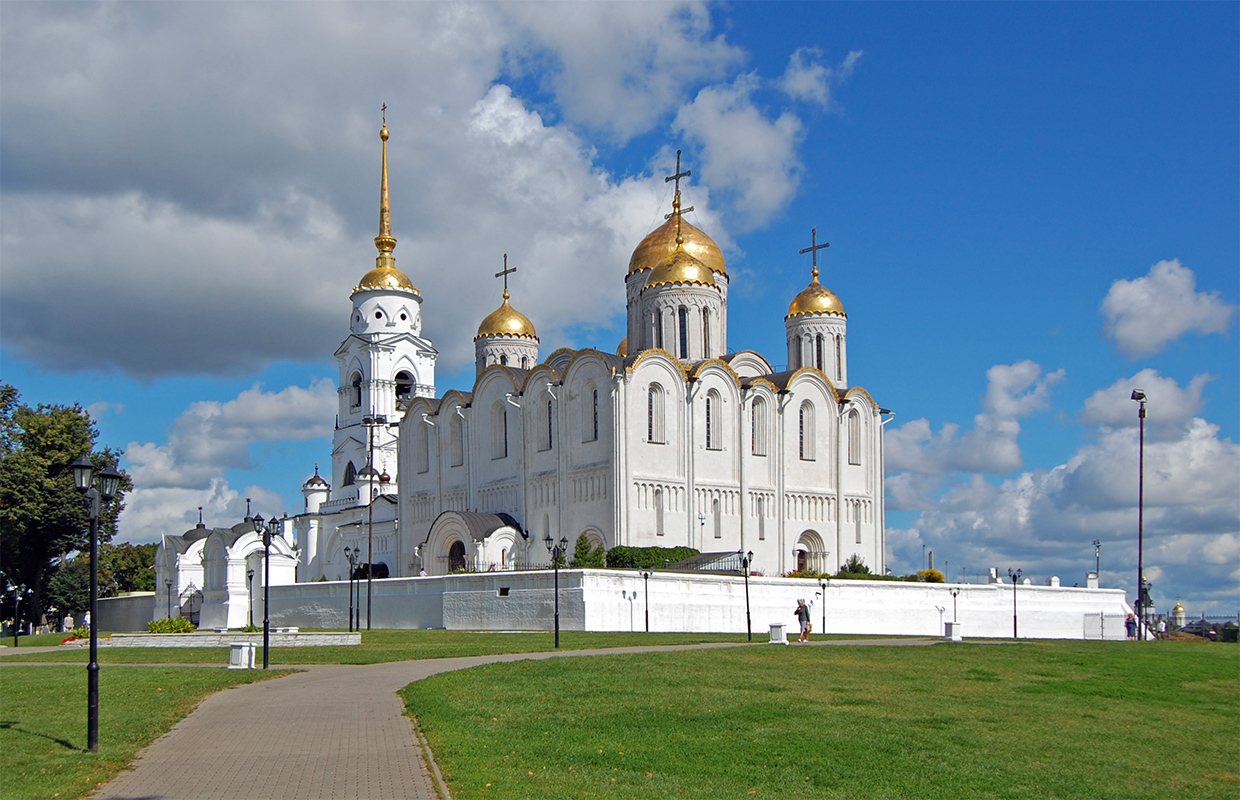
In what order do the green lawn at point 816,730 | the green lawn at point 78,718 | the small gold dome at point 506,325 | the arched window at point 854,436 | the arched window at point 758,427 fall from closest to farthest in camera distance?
the green lawn at point 78,718 → the green lawn at point 816,730 → the arched window at point 758,427 → the arched window at point 854,436 → the small gold dome at point 506,325

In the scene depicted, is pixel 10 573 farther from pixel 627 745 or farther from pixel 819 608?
pixel 627 745

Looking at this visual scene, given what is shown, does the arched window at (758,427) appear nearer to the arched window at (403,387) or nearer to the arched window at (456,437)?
the arched window at (456,437)

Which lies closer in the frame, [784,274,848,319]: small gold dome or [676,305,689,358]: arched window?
[676,305,689,358]: arched window

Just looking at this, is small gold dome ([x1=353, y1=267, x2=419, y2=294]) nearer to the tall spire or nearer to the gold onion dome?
the tall spire

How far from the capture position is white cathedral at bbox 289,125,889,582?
48.2 metres

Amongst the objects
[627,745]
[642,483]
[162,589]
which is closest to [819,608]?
[642,483]

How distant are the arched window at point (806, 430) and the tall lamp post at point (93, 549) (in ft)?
141

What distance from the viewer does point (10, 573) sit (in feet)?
180

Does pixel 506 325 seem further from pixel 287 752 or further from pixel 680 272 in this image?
pixel 287 752

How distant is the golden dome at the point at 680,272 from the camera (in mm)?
53375

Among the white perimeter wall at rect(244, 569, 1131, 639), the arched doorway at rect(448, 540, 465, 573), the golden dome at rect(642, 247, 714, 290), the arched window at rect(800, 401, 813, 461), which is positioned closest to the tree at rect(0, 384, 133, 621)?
the white perimeter wall at rect(244, 569, 1131, 639)

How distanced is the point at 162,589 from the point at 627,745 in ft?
171

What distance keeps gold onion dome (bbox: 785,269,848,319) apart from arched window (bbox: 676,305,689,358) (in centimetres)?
878

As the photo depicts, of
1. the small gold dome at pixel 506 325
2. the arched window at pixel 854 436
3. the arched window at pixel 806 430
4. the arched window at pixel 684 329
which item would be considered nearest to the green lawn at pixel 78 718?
the arched window at pixel 684 329
